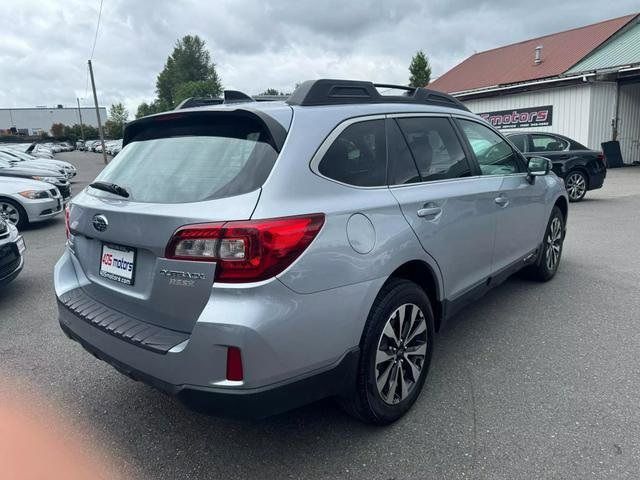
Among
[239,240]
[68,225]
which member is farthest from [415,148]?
[68,225]

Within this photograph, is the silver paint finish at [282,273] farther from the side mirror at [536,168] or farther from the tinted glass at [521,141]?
the tinted glass at [521,141]

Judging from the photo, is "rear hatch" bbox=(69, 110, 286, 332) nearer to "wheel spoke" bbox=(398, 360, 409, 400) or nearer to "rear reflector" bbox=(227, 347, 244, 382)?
"rear reflector" bbox=(227, 347, 244, 382)

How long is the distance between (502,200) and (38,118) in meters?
129

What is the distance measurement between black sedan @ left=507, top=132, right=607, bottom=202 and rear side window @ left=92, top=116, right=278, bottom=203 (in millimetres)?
9535

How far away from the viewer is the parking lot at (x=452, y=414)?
2424 mm

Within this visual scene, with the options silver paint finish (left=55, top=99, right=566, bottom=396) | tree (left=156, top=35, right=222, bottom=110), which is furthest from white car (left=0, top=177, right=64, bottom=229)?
tree (left=156, top=35, right=222, bottom=110)

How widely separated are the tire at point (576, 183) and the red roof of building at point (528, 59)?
36.1 feet

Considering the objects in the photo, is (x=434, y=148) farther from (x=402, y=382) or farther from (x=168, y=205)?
(x=168, y=205)

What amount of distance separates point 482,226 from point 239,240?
206cm

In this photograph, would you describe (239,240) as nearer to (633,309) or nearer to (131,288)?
(131,288)

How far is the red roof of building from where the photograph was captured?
819 inches

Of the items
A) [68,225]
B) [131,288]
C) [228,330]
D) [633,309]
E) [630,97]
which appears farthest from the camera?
[630,97]

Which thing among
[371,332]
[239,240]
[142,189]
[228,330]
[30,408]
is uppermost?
[142,189]

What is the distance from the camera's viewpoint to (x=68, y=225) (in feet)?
9.70
